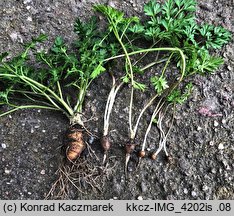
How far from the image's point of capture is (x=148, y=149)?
7.34 ft

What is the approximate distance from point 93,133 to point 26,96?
414 millimetres

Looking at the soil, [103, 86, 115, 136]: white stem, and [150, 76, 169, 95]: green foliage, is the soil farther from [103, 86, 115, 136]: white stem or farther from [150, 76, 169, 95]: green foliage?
[150, 76, 169, 95]: green foliage

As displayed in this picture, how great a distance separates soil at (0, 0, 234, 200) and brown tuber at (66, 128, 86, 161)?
0.09 m

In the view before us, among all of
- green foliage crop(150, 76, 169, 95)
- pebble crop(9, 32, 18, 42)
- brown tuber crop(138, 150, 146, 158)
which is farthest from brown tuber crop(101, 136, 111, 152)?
pebble crop(9, 32, 18, 42)

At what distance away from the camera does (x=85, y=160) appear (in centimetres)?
221

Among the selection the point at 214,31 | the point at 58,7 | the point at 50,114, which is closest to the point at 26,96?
the point at 50,114

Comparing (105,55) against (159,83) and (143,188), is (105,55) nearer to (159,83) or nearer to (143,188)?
(159,83)

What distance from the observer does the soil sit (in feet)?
7.14

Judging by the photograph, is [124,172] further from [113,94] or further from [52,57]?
[52,57]

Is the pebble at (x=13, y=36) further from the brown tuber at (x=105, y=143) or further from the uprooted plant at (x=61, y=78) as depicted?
the brown tuber at (x=105, y=143)

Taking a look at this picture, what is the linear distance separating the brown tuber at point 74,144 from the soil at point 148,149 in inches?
3.4

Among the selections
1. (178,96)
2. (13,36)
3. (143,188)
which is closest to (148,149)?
(143,188)

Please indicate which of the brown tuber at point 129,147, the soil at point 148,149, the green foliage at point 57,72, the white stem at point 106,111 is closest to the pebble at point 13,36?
the soil at point 148,149

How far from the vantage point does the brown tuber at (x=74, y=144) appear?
2.15 metres
